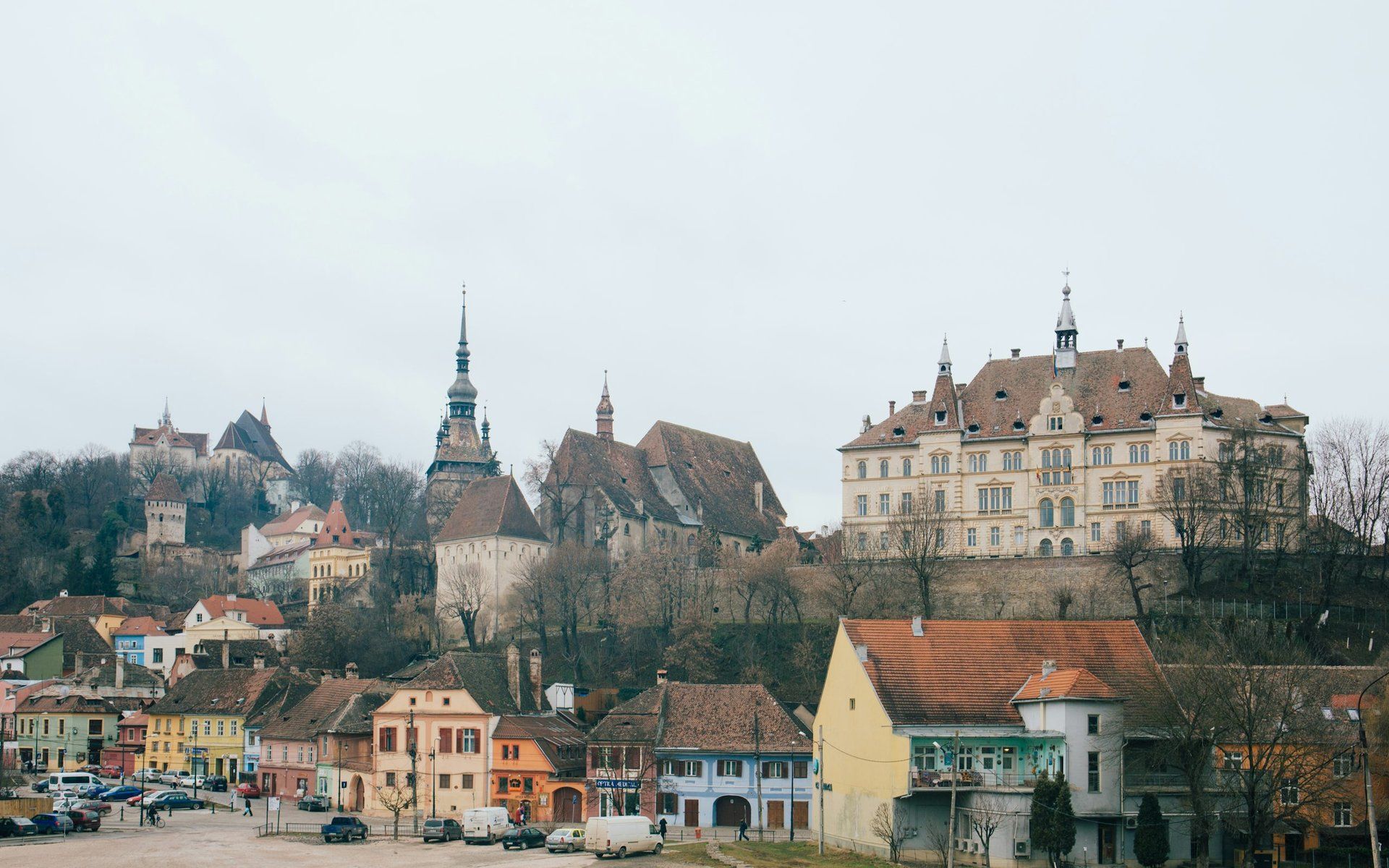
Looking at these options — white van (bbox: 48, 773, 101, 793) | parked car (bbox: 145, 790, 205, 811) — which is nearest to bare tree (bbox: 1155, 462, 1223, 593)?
parked car (bbox: 145, 790, 205, 811)

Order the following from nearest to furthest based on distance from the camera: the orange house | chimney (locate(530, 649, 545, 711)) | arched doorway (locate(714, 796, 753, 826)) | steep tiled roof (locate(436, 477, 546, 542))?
1. arched doorway (locate(714, 796, 753, 826))
2. the orange house
3. chimney (locate(530, 649, 545, 711))
4. steep tiled roof (locate(436, 477, 546, 542))

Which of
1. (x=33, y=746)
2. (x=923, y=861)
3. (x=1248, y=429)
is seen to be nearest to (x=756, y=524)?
(x=1248, y=429)

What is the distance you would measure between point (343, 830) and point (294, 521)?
12582 centimetres

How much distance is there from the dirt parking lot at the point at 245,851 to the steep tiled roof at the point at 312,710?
54.2ft

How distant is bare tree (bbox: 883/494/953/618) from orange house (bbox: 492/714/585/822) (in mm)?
23254

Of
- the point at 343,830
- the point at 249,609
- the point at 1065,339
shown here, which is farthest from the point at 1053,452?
the point at 249,609

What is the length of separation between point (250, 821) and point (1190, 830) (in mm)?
39373

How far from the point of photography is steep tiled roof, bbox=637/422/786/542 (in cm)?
13212

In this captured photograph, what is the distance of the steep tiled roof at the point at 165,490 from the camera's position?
7072 inches

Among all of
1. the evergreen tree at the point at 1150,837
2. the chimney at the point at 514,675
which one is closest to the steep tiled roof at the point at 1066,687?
the evergreen tree at the point at 1150,837

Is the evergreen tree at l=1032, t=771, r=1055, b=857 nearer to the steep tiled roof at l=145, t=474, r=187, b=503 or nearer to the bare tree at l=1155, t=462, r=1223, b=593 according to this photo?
the bare tree at l=1155, t=462, r=1223, b=593

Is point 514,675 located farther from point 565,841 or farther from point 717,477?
point 717,477

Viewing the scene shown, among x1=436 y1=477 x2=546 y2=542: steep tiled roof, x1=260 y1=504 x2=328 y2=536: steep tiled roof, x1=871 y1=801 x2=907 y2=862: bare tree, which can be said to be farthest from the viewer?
x1=260 y1=504 x2=328 y2=536: steep tiled roof

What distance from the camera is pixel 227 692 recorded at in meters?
95.9
